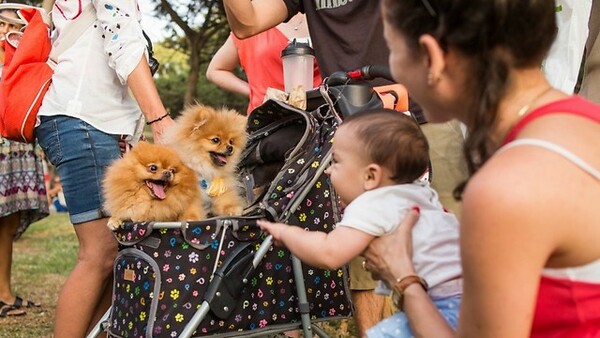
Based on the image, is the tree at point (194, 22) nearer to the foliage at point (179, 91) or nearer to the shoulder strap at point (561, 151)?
the foliage at point (179, 91)

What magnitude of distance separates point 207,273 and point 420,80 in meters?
1.43

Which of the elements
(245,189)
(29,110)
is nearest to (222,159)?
(245,189)

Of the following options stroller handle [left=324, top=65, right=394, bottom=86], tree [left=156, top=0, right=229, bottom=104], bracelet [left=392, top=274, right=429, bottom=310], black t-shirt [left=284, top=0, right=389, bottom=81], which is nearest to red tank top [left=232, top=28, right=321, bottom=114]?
black t-shirt [left=284, top=0, right=389, bottom=81]

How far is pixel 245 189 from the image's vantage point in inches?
129

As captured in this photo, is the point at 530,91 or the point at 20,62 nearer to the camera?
the point at 530,91

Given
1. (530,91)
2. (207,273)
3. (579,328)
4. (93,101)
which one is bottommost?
(207,273)

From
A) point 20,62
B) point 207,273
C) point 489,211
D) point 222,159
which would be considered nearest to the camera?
point 489,211

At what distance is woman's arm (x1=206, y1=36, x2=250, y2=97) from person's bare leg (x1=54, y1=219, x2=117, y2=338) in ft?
5.85

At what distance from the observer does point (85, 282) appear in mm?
3273

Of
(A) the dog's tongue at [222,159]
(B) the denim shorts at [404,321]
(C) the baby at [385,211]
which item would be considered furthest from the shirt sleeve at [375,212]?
(A) the dog's tongue at [222,159]

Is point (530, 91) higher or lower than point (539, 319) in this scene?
higher

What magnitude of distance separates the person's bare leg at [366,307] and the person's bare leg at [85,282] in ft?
3.46

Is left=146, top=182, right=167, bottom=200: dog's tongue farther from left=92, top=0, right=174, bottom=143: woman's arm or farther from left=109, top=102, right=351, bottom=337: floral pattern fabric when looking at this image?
left=92, top=0, right=174, bottom=143: woman's arm

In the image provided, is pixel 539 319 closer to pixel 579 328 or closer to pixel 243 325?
pixel 579 328
